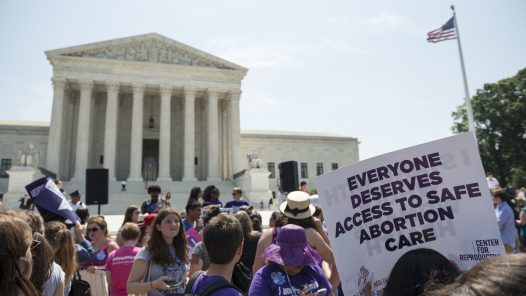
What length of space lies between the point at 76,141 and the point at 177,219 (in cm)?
4189

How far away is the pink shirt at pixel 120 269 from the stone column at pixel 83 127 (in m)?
35.4

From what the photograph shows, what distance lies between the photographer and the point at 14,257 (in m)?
2.04

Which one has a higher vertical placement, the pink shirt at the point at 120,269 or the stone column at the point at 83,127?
the stone column at the point at 83,127

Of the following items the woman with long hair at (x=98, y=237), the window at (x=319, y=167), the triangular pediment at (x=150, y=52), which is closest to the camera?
the woman with long hair at (x=98, y=237)

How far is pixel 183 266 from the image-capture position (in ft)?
14.2

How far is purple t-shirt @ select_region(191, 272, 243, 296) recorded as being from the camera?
2.56 metres

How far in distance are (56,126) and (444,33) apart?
36347 millimetres

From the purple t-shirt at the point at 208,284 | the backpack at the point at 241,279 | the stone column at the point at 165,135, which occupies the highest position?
the stone column at the point at 165,135

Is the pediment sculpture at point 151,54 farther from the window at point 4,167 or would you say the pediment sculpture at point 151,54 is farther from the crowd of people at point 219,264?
the crowd of people at point 219,264

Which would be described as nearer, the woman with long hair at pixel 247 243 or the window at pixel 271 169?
the woman with long hair at pixel 247 243

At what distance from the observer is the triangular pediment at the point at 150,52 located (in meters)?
38.8

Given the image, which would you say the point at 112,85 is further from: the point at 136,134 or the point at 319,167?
the point at 319,167

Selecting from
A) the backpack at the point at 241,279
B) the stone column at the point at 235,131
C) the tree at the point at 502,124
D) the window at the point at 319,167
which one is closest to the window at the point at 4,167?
the stone column at the point at 235,131

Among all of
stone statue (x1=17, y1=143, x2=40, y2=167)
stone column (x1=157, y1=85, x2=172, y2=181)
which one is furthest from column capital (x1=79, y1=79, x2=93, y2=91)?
stone statue (x1=17, y1=143, x2=40, y2=167)
